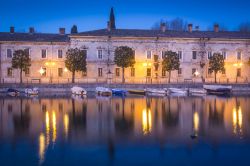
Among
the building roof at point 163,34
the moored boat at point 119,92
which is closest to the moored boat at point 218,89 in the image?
the building roof at point 163,34

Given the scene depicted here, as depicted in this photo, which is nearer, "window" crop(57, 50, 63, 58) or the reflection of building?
the reflection of building

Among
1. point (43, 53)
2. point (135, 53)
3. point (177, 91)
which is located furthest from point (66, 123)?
point (43, 53)

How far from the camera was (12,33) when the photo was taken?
190 feet

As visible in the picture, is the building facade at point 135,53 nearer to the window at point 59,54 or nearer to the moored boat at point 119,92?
the window at point 59,54

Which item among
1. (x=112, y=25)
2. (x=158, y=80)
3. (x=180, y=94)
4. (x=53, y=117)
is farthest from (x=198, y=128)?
(x=112, y=25)

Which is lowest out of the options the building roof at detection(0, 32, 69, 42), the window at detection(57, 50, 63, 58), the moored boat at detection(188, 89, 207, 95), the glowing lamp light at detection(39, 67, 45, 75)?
the moored boat at detection(188, 89, 207, 95)

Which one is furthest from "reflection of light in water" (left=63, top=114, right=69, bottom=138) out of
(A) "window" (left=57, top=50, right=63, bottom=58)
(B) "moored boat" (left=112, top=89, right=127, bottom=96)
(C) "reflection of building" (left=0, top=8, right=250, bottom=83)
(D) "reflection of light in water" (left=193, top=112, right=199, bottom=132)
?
(A) "window" (left=57, top=50, right=63, bottom=58)

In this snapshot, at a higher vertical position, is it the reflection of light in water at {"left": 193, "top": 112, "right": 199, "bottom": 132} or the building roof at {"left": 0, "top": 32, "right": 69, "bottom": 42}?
the building roof at {"left": 0, "top": 32, "right": 69, "bottom": 42}

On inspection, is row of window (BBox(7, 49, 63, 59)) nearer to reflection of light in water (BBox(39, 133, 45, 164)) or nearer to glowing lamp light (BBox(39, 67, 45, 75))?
glowing lamp light (BBox(39, 67, 45, 75))

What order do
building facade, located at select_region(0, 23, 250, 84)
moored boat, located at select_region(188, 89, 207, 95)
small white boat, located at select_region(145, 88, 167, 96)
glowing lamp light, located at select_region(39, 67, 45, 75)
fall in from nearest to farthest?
small white boat, located at select_region(145, 88, 167, 96) → moored boat, located at select_region(188, 89, 207, 95) → building facade, located at select_region(0, 23, 250, 84) → glowing lamp light, located at select_region(39, 67, 45, 75)

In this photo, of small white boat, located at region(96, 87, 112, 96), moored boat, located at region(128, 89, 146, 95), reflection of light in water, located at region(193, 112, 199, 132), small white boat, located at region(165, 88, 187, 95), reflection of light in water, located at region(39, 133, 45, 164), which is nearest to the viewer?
reflection of light in water, located at region(39, 133, 45, 164)

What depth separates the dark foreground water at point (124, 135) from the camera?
16.2 meters

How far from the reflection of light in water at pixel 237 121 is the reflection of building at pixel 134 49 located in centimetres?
2366

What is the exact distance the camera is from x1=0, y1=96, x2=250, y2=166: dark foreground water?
16203 millimetres
